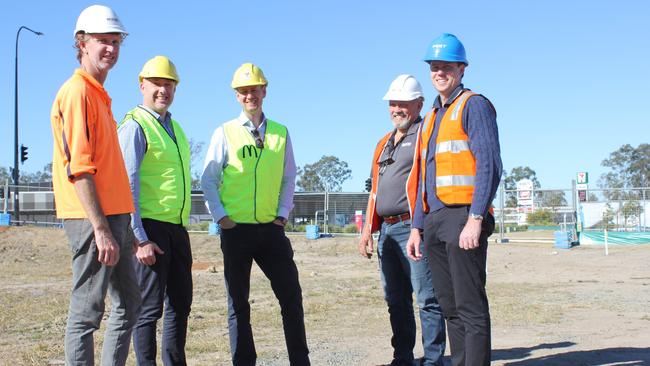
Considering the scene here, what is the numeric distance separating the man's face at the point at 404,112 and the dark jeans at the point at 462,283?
4.69 ft

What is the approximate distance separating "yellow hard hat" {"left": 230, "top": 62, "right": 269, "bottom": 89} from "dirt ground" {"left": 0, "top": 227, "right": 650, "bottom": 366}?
2.26 metres

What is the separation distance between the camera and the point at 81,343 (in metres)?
3.61

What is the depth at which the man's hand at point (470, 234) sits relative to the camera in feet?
13.2

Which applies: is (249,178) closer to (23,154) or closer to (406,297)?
(406,297)

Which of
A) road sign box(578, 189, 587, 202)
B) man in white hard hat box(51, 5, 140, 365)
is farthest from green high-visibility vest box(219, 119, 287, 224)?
road sign box(578, 189, 587, 202)

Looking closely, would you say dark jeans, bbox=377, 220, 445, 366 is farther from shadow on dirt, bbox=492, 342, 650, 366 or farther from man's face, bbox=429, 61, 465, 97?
man's face, bbox=429, 61, 465, 97

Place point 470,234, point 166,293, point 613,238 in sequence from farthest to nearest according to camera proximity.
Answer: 1. point 613,238
2. point 166,293
3. point 470,234

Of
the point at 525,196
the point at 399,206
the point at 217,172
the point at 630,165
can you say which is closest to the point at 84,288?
the point at 217,172

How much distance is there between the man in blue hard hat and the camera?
162 inches

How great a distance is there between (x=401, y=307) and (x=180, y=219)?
6.27 ft

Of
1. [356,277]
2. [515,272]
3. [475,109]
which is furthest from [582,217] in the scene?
[475,109]

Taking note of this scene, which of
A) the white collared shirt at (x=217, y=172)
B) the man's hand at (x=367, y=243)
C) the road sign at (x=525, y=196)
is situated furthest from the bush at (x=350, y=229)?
the white collared shirt at (x=217, y=172)

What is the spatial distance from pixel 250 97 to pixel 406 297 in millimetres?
1972

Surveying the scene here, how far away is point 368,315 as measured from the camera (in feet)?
28.4
